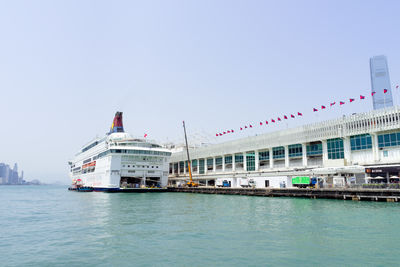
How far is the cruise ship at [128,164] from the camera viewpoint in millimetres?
85500

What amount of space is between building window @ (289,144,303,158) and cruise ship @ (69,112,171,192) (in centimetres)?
3580

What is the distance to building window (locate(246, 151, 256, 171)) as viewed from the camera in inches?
3490

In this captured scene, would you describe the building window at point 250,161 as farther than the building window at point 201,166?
No

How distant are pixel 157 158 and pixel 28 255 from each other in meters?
73.2

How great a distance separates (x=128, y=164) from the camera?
87.2 metres

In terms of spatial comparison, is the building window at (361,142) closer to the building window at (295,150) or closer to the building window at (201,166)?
the building window at (295,150)

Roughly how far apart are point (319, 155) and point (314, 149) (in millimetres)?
1744

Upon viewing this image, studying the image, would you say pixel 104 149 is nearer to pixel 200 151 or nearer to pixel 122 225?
pixel 200 151

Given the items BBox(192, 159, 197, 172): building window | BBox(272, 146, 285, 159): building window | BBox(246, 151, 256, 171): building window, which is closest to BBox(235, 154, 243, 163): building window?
BBox(246, 151, 256, 171): building window

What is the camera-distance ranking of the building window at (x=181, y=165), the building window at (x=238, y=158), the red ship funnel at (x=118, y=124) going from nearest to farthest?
the building window at (x=238, y=158) < the red ship funnel at (x=118, y=124) < the building window at (x=181, y=165)

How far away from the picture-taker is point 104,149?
92.2m

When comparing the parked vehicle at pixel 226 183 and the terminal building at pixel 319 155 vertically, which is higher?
the terminal building at pixel 319 155

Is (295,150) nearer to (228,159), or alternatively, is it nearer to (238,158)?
(238,158)

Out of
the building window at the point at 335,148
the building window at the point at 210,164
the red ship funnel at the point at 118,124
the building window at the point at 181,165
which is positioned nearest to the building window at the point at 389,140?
the building window at the point at 335,148
